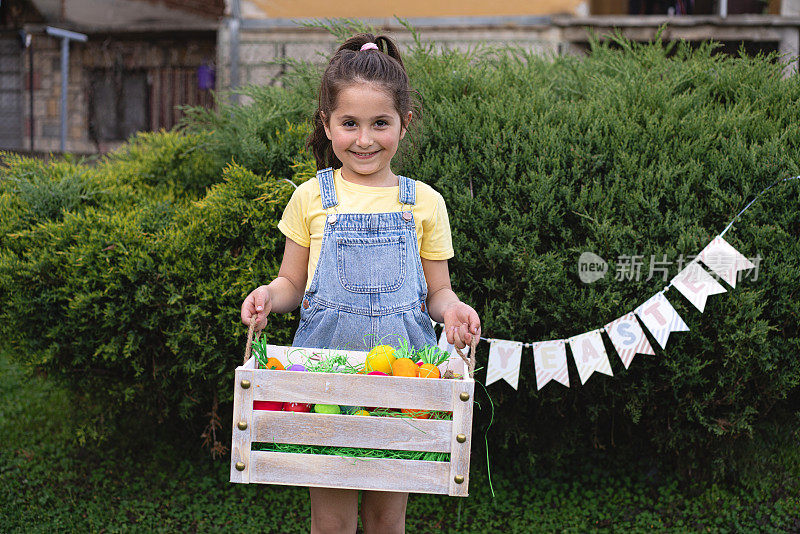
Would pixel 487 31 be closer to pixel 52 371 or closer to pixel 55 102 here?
pixel 55 102

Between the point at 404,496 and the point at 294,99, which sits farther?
the point at 294,99

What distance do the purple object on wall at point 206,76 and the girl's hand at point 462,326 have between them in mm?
11326

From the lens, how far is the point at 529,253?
3350mm

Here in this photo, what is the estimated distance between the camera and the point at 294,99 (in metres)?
4.12

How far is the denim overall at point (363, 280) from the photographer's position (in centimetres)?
222

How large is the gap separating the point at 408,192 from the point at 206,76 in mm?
11090

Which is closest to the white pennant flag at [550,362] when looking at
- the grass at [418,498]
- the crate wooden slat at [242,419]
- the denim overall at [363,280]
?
the grass at [418,498]

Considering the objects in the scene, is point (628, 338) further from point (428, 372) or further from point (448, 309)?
point (428, 372)

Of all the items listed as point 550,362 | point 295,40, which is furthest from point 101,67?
point 550,362

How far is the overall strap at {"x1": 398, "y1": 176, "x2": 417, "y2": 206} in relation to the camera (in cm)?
228

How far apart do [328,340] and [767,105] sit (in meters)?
2.78

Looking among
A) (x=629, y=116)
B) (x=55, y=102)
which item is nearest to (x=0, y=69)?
(x=55, y=102)

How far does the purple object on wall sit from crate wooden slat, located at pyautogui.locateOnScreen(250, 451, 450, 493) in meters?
11.5

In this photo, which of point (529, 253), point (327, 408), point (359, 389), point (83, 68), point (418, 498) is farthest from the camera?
point (83, 68)
